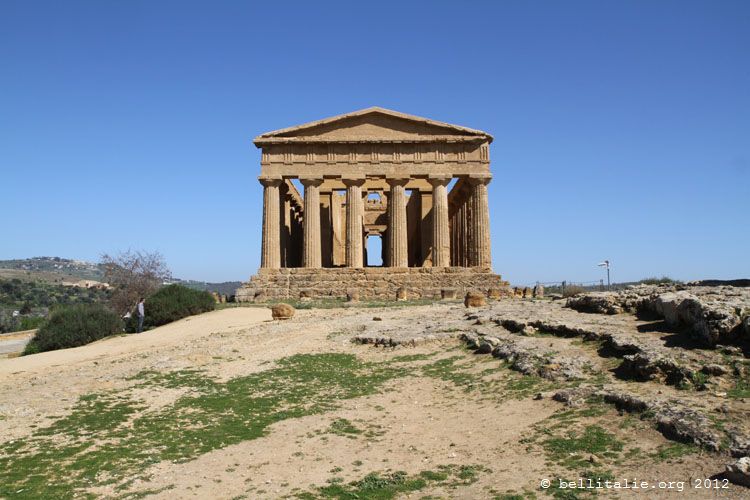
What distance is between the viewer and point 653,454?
267 inches

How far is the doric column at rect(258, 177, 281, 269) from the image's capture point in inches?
1427

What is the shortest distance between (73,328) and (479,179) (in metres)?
24.1

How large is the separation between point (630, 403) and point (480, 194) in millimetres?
29032

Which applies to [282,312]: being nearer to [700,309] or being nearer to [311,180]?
[311,180]

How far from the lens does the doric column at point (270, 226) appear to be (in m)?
36.2

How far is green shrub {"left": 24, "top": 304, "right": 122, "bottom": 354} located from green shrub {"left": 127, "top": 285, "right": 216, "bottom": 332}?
1.31 meters

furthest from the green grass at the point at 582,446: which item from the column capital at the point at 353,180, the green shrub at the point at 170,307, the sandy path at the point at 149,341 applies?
the column capital at the point at 353,180

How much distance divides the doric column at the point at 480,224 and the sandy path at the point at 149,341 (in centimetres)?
1512

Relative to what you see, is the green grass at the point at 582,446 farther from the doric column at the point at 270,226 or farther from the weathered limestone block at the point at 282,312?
the doric column at the point at 270,226

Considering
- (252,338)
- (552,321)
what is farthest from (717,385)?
(252,338)

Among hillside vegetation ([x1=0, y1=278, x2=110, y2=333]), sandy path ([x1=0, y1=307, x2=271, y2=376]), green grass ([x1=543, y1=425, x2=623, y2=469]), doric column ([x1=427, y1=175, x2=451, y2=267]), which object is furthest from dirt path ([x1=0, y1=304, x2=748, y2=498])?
hillside vegetation ([x1=0, y1=278, x2=110, y2=333])

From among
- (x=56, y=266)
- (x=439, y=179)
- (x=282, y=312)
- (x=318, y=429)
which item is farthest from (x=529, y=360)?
(x=56, y=266)

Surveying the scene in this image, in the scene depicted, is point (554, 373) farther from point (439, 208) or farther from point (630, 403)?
point (439, 208)

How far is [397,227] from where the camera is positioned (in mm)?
36719
